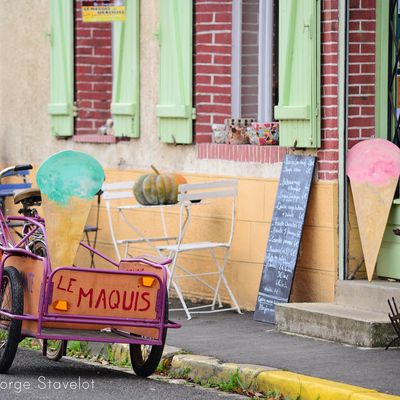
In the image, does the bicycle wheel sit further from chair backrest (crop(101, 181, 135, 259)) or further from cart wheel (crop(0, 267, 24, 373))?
chair backrest (crop(101, 181, 135, 259))

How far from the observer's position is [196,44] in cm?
1290

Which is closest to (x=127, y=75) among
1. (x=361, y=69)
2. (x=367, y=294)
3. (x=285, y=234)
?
(x=285, y=234)

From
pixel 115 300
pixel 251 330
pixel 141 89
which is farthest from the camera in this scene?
pixel 141 89

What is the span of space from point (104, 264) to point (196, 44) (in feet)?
8.59

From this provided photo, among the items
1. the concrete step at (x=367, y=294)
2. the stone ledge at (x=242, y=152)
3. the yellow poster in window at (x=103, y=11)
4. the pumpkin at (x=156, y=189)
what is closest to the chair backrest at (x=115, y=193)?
the pumpkin at (x=156, y=189)

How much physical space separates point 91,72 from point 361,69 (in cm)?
442

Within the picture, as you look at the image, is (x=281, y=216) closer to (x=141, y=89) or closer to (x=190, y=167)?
(x=190, y=167)

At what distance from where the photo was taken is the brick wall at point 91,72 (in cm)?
1496

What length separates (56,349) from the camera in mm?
9945

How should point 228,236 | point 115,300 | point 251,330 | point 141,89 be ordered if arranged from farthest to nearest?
point 141,89 < point 228,236 < point 251,330 < point 115,300

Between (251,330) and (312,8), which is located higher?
(312,8)

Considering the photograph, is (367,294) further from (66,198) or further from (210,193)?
(66,198)

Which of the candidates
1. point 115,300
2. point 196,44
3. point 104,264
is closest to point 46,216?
point 115,300

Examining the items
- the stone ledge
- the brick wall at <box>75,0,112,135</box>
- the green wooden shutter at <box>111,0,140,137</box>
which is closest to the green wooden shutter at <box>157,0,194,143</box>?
the stone ledge
